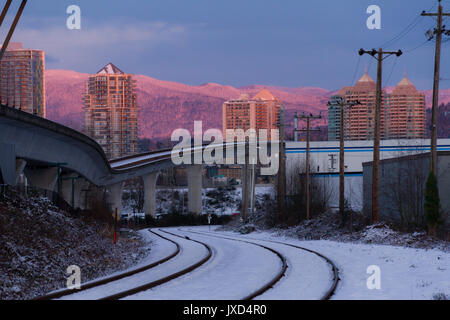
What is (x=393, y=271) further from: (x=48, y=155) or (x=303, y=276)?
(x=48, y=155)

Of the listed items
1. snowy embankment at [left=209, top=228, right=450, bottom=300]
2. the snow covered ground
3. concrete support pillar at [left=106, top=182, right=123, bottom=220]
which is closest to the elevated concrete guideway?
concrete support pillar at [left=106, top=182, right=123, bottom=220]

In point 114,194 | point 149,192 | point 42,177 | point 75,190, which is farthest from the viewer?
point 149,192

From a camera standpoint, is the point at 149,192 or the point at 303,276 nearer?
the point at 303,276

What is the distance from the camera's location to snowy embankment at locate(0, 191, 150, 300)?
16.0 m

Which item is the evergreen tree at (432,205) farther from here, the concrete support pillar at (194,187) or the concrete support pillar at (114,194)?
the concrete support pillar at (194,187)

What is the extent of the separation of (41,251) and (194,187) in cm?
7435

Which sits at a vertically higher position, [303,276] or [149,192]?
[303,276]

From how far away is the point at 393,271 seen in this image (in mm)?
18562

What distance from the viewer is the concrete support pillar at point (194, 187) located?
92375 mm

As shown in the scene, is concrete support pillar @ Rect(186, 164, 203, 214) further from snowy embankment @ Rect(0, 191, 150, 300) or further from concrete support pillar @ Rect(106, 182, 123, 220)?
snowy embankment @ Rect(0, 191, 150, 300)

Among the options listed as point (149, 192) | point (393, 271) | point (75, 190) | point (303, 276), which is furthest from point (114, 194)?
point (303, 276)

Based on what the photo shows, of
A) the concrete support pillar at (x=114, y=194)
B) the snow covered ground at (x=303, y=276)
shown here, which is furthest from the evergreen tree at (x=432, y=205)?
the concrete support pillar at (x=114, y=194)

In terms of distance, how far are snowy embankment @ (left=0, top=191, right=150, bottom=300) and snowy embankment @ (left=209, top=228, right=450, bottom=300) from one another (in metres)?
7.05
